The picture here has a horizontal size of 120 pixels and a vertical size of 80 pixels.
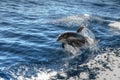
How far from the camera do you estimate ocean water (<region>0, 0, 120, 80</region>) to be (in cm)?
1105

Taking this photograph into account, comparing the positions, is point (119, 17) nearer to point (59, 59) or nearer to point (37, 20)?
point (37, 20)

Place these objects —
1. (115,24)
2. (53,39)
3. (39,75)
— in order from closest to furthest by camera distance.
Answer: (39,75) → (53,39) → (115,24)

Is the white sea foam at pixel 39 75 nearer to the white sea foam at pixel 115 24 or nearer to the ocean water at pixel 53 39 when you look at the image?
the ocean water at pixel 53 39

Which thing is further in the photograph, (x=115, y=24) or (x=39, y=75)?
(x=115, y=24)

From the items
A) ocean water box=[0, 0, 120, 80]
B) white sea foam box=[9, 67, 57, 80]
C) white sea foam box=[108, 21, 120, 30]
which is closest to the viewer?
white sea foam box=[9, 67, 57, 80]

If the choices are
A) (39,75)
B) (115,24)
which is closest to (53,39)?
(39,75)

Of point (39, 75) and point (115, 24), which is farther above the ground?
point (115, 24)

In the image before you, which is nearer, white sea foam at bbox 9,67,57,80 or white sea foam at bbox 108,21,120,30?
white sea foam at bbox 9,67,57,80

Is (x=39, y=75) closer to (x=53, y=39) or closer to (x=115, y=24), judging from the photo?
(x=53, y=39)

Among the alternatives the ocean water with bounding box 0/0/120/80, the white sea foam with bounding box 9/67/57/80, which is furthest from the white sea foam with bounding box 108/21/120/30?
the white sea foam with bounding box 9/67/57/80

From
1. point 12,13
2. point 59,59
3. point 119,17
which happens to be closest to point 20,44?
point 59,59

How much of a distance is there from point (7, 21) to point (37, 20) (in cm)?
154

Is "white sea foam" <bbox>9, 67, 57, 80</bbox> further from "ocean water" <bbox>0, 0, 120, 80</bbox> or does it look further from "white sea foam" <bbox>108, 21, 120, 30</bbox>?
"white sea foam" <bbox>108, 21, 120, 30</bbox>

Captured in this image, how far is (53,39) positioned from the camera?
14141mm
